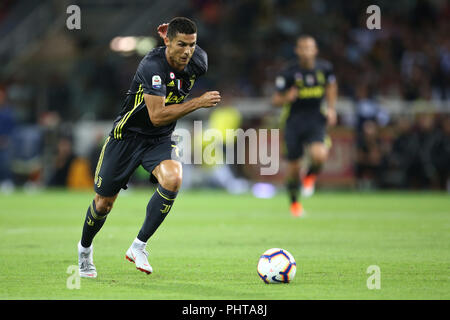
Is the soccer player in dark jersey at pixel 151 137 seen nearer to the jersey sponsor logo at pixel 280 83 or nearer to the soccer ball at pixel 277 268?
the soccer ball at pixel 277 268

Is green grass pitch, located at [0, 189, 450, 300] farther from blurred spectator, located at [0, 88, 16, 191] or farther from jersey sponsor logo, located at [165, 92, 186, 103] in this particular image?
blurred spectator, located at [0, 88, 16, 191]

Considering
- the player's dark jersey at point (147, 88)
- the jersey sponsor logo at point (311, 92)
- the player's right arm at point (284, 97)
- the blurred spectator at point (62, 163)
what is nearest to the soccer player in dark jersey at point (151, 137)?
the player's dark jersey at point (147, 88)

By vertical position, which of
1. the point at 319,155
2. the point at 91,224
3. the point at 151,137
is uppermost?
the point at 319,155

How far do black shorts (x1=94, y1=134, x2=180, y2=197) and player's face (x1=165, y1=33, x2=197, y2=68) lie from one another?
0.77 m

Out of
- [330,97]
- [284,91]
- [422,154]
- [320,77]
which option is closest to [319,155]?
[330,97]

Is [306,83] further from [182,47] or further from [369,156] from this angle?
[369,156]

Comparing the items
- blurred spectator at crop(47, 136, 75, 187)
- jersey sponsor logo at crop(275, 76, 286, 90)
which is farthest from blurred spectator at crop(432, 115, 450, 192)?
blurred spectator at crop(47, 136, 75, 187)

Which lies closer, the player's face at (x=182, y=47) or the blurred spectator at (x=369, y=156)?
the player's face at (x=182, y=47)

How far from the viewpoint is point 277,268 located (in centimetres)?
605

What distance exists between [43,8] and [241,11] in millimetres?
7829

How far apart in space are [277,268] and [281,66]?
14.7m

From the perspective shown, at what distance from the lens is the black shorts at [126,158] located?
6.64 metres

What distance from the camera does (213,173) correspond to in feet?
66.2

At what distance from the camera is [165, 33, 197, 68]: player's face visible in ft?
21.2
